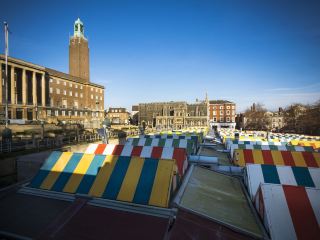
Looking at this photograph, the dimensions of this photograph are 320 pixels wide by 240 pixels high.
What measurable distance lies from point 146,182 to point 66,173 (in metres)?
2.65

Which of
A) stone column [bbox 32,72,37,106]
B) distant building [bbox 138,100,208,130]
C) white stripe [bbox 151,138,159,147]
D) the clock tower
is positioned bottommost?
white stripe [bbox 151,138,159,147]

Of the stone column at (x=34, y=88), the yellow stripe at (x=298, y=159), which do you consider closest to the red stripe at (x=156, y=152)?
the yellow stripe at (x=298, y=159)

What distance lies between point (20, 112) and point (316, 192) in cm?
6310

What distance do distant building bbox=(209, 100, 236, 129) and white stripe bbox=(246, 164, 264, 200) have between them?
10639 cm

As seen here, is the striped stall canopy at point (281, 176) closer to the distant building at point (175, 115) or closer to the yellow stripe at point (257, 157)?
the yellow stripe at point (257, 157)

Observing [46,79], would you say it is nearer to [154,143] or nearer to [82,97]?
[82,97]

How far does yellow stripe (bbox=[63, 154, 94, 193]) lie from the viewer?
572 centimetres

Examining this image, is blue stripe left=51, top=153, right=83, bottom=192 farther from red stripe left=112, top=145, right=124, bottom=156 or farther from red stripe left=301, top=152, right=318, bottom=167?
red stripe left=301, top=152, right=318, bottom=167

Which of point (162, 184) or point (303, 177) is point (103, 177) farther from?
point (303, 177)

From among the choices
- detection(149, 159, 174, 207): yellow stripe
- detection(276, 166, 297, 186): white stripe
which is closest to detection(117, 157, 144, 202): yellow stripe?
detection(149, 159, 174, 207): yellow stripe

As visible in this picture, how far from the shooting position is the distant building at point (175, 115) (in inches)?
3746

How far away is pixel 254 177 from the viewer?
668 cm

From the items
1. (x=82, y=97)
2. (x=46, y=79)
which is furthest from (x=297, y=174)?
(x=82, y=97)

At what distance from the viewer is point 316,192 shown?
416 cm
